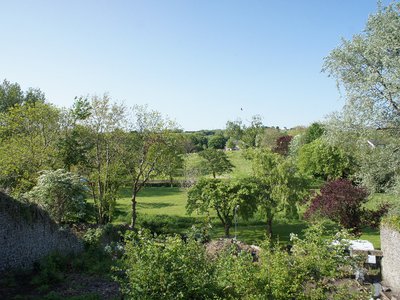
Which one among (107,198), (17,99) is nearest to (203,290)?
(107,198)

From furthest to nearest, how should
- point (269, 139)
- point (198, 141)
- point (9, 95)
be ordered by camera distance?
point (198, 141) < point (269, 139) < point (9, 95)

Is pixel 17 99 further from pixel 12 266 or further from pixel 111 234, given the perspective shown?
pixel 12 266

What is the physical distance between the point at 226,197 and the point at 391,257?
429 inches

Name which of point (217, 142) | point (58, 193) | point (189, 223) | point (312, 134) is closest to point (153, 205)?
point (189, 223)

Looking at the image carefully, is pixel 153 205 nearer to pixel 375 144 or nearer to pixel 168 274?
pixel 375 144

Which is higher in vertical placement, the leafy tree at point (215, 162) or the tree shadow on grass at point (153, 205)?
the leafy tree at point (215, 162)

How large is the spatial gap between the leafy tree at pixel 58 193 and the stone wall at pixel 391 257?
1431 centimetres

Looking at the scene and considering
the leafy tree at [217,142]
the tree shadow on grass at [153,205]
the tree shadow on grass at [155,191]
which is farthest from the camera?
the leafy tree at [217,142]

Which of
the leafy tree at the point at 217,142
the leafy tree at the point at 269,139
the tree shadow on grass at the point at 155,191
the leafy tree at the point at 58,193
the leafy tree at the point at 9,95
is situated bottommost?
the tree shadow on grass at the point at 155,191

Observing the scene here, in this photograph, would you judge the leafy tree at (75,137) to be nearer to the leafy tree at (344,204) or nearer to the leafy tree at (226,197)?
the leafy tree at (226,197)

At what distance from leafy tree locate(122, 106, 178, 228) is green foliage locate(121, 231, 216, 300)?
19.5 meters

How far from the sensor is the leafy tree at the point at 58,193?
17.5m

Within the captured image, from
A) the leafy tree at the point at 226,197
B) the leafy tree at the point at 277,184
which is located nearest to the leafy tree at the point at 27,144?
the leafy tree at the point at 226,197

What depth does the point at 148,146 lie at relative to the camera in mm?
27344
